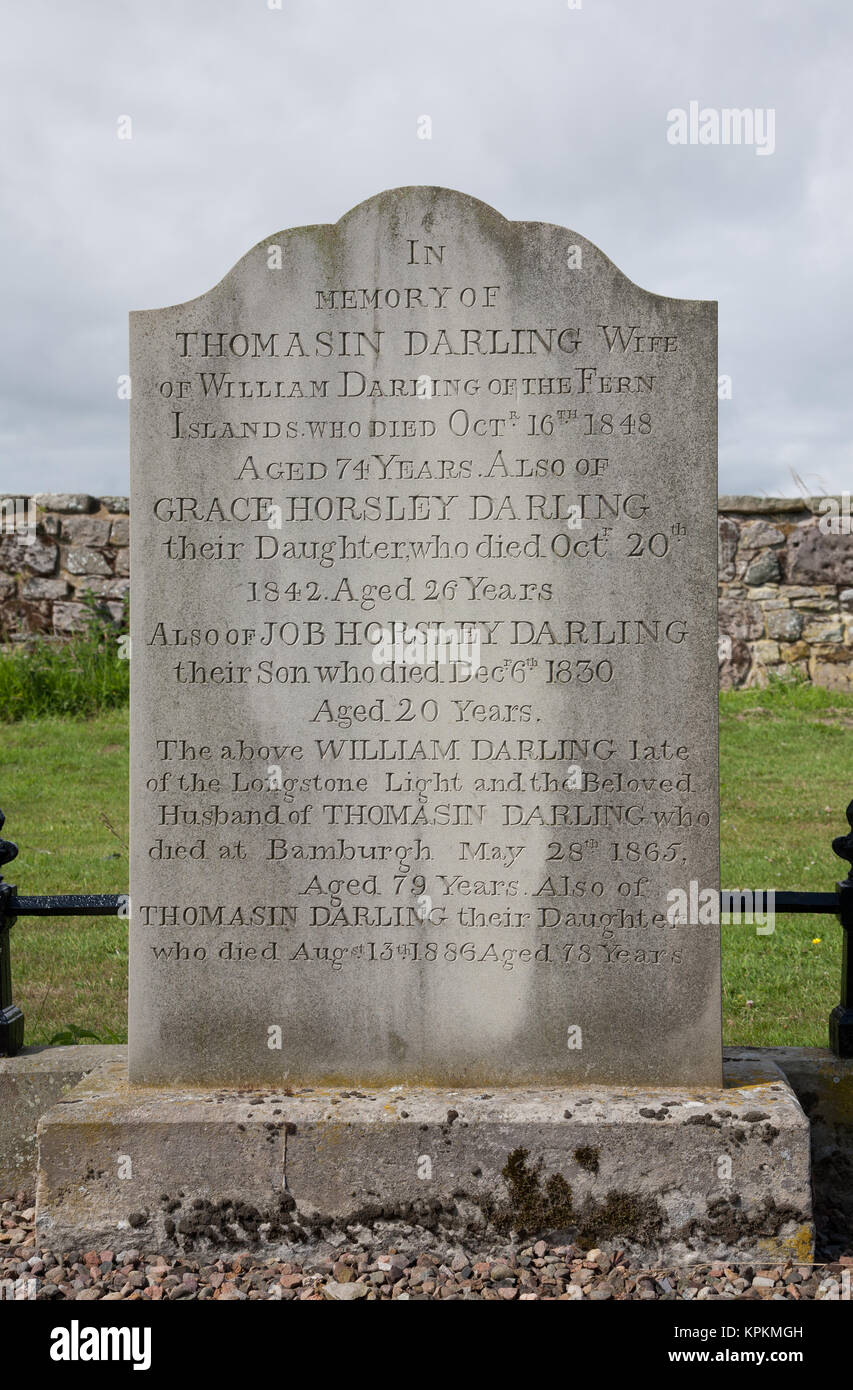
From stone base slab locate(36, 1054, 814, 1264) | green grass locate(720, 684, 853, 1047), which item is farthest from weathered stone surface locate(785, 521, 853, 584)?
stone base slab locate(36, 1054, 814, 1264)

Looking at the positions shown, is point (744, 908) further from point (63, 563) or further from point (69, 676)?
point (63, 563)

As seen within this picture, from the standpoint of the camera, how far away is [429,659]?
11.5 feet

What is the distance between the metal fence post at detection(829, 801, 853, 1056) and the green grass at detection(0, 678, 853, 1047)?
0.90 meters

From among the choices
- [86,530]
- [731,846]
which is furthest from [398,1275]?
[86,530]

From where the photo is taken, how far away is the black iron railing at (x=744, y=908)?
3.81m

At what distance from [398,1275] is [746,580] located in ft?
27.0

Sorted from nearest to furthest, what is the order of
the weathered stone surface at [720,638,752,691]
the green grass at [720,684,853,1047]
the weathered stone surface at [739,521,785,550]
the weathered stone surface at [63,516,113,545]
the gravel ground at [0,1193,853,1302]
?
the gravel ground at [0,1193,853,1302] → the green grass at [720,684,853,1047] → the weathered stone surface at [63,516,113,545] → the weathered stone surface at [739,521,785,550] → the weathered stone surface at [720,638,752,691]

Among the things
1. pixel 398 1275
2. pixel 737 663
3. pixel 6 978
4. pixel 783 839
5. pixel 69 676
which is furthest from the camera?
pixel 737 663

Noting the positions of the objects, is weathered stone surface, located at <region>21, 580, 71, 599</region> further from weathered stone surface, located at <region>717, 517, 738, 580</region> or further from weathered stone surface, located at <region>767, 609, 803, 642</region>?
weathered stone surface, located at <region>767, 609, 803, 642</region>

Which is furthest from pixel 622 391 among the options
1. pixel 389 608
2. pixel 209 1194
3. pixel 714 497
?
pixel 209 1194

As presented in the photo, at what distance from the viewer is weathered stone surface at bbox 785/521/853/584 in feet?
33.9

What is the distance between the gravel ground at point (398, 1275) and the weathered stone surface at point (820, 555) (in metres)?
7.80

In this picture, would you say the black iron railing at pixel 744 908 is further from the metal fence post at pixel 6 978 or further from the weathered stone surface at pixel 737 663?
the weathered stone surface at pixel 737 663

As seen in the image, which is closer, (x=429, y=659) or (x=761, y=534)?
(x=429, y=659)
